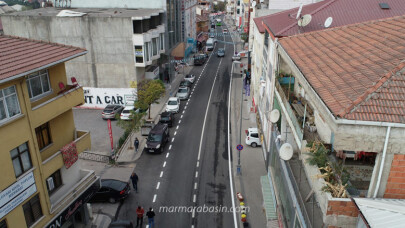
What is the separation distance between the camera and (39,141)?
56.5 ft

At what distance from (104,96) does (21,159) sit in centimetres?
2823

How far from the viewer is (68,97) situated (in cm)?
1769

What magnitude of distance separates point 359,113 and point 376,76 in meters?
2.17

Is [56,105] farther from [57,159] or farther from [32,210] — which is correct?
[32,210]

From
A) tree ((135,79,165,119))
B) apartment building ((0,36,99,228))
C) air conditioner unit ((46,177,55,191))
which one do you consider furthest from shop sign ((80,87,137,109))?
air conditioner unit ((46,177,55,191))

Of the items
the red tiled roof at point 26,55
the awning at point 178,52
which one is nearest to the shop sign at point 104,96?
the awning at point 178,52

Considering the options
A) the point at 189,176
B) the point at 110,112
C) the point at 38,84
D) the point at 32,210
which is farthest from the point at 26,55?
the point at 110,112

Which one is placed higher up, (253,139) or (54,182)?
(54,182)

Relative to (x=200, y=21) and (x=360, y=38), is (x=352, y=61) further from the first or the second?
(x=200, y=21)

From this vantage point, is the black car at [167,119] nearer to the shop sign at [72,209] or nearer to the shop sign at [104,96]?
the shop sign at [104,96]

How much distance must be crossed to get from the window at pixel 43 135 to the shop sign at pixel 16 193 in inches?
91.7

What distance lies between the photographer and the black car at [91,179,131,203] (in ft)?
75.4

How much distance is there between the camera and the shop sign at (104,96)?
42062 mm

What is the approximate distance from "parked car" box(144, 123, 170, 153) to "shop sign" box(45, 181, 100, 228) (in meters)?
9.77
